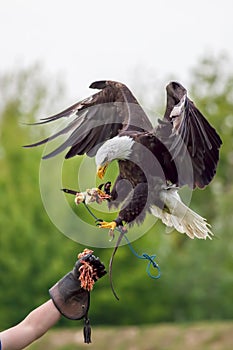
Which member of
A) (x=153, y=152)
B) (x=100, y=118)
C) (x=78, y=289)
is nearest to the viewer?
(x=78, y=289)

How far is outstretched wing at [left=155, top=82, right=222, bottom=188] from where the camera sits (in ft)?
14.3

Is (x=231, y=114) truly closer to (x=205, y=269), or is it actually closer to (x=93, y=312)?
(x=205, y=269)

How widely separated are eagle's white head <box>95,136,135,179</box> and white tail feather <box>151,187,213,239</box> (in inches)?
12.8

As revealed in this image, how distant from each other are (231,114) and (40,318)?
25235 mm

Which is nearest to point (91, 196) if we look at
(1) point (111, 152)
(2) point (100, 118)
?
(1) point (111, 152)

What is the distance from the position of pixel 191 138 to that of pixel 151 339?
1016cm

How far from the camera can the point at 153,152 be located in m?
4.43

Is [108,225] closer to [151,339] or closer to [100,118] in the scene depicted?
[100,118]

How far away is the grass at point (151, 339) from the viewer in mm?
13477

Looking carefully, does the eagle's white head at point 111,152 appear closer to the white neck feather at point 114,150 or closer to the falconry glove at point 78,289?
the white neck feather at point 114,150

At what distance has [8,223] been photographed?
21.1 meters

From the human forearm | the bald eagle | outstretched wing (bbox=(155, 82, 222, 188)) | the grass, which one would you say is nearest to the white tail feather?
the bald eagle

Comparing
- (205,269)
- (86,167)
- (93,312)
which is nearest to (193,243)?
(205,269)

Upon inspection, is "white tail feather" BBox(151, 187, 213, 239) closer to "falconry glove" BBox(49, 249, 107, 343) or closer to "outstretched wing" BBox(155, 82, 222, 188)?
"outstretched wing" BBox(155, 82, 222, 188)
